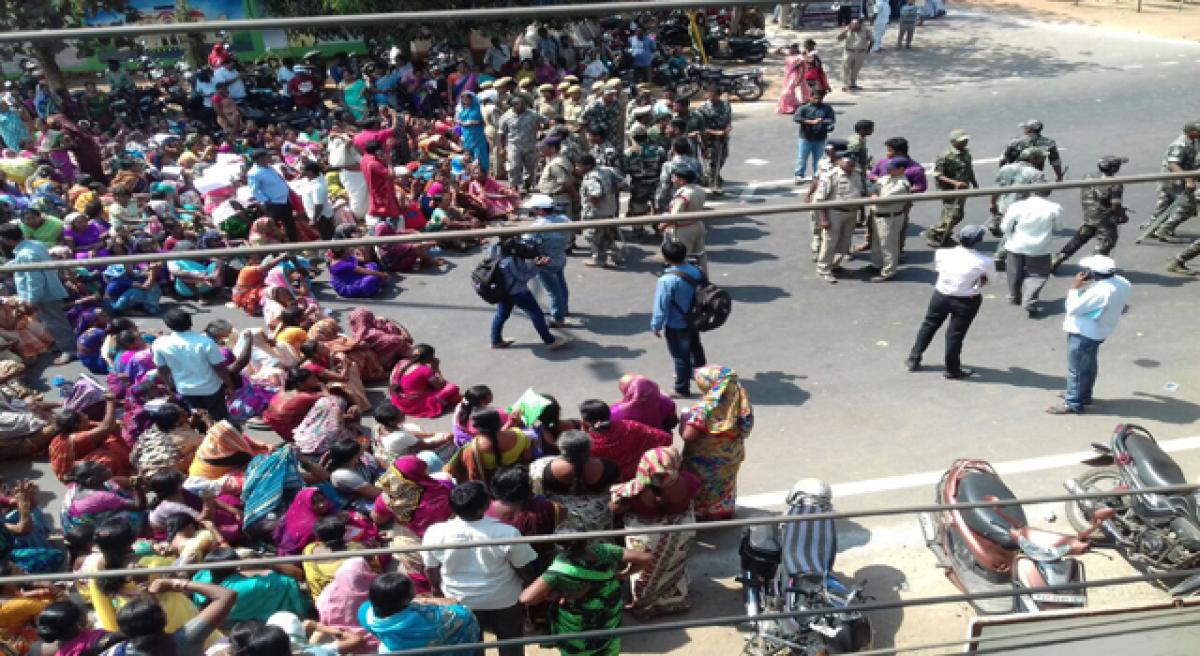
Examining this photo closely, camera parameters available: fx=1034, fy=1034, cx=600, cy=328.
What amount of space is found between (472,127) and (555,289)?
4.80m

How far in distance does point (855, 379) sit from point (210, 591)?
5.33m

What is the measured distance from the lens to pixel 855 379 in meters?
8.34

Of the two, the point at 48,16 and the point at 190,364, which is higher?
the point at 48,16

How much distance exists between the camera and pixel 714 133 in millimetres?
12203

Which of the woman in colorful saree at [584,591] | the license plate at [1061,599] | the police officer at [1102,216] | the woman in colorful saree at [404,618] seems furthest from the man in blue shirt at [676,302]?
the police officer at [1102,216]

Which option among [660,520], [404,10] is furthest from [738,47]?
[660,520]

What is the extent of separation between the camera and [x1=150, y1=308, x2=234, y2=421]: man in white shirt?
7137 millimetres

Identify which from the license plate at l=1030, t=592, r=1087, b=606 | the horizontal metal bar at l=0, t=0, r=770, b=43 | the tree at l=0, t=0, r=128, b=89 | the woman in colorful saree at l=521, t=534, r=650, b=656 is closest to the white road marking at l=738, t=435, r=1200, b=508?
the license plate at l=1030, t=592, r=1087, b=606

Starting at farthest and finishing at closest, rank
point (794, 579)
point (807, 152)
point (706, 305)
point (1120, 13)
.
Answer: point (1120, 13) < point (807, 152) < point (706, 305) < point (794, 579)

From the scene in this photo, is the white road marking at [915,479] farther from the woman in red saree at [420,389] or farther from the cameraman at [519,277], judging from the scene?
the cameraman at [519,277]

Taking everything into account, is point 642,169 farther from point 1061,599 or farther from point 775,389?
point 1061,599

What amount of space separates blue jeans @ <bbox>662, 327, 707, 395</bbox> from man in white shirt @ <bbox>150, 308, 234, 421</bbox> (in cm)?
327

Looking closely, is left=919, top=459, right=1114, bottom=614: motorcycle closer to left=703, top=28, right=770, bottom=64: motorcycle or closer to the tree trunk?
left=703, top=28, right=770, bottom=64: motorcycle

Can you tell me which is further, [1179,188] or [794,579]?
[1179,188]
